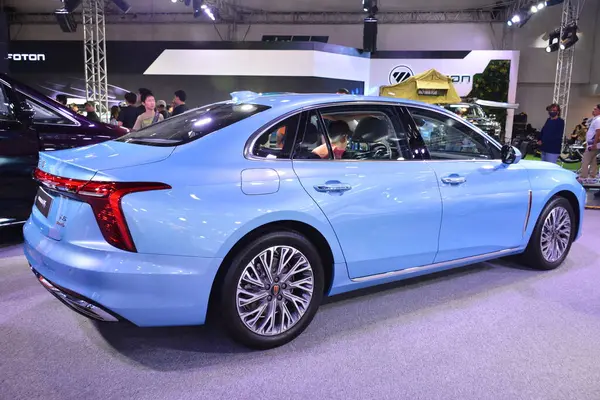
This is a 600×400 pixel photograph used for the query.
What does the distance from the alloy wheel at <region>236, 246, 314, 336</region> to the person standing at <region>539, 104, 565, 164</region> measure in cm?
792

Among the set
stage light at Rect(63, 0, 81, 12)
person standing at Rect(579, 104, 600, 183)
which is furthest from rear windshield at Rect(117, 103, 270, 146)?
stage light at Rect(63, 0, 81, 12)

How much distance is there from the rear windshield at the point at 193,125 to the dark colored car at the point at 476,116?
12.2m

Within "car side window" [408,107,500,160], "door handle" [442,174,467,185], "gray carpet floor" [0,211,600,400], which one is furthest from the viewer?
"car side window" [408,107,500,160]

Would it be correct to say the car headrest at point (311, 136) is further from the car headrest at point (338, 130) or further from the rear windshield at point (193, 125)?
the rear windshield at point (193, 125)

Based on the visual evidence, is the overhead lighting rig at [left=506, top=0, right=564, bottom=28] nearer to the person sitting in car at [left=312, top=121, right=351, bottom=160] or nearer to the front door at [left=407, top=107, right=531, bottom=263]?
the front door at [left=407, top=107, right=531, bottom=263]

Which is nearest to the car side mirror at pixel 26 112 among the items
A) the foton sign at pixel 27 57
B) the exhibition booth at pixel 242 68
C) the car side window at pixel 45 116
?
the car side window at pixel 45 116

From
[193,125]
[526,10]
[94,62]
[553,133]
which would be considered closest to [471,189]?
[193,125]

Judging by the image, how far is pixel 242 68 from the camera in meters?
15.9

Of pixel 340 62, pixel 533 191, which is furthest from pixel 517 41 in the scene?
pixel 533 191

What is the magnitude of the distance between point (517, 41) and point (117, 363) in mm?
22968

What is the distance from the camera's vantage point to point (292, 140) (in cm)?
275

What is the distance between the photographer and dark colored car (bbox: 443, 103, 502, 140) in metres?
14.3

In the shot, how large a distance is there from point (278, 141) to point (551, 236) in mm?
2742

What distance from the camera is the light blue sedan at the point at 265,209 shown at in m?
2.24
